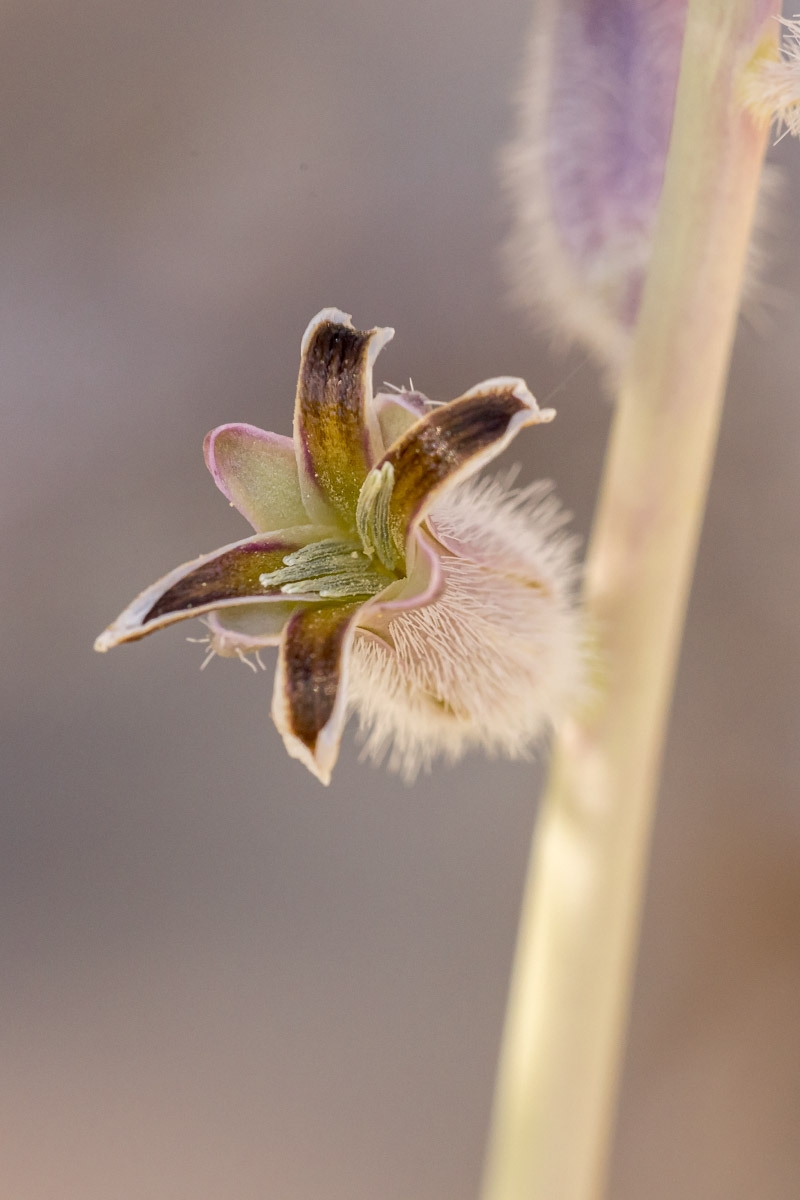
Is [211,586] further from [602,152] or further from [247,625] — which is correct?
[602,152]

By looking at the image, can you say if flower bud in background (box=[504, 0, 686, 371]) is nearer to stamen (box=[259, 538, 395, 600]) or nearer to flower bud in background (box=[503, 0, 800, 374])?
flower bud in background (box=[503, 0, 800, 374])

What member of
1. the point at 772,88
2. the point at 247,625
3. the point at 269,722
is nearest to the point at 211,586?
the point at 247,625

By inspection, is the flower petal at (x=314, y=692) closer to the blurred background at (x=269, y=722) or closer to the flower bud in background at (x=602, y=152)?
the flower bud in background at (x=602, y=152)

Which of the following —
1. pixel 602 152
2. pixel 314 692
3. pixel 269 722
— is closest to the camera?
pixel 314 692

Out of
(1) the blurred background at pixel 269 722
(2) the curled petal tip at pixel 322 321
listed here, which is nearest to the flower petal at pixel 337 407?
(2) the curled petal tip at pixel 322 321

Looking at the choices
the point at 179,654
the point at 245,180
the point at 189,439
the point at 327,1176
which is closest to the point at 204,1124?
the point at 327,1176
